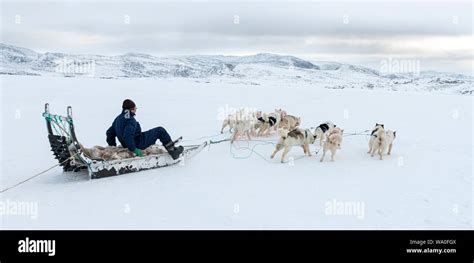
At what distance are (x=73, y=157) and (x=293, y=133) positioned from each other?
289 cm

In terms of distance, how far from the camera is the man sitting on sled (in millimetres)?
5852

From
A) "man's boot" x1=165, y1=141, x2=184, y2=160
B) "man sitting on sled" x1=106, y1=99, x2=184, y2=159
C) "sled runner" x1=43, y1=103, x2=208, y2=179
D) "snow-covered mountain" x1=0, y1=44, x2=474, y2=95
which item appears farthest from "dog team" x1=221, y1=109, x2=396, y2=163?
"snow-covered mountain" x1=0, y1=44, x2=474, y2=95

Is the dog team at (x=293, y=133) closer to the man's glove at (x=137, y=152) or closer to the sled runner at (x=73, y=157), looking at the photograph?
the man's glove at (x=137, y=152)

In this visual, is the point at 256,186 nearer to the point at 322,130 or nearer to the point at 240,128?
the point at 322,130

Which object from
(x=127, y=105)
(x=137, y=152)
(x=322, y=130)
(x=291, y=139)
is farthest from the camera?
(x=322, y=130)

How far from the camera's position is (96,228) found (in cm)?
416

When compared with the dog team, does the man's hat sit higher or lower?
higher

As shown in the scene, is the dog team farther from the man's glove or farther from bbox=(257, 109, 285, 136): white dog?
the man's glove

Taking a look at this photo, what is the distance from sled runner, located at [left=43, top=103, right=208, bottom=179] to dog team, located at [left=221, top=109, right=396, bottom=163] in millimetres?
1960

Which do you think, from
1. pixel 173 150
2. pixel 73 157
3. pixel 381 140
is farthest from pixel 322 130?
pixel 73 157

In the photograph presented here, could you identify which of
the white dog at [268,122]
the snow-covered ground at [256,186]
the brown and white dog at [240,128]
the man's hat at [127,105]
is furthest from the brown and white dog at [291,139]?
the man's hat at [127,105]

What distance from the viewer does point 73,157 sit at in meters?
5.54

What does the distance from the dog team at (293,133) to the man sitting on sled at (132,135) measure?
4.93 feet
